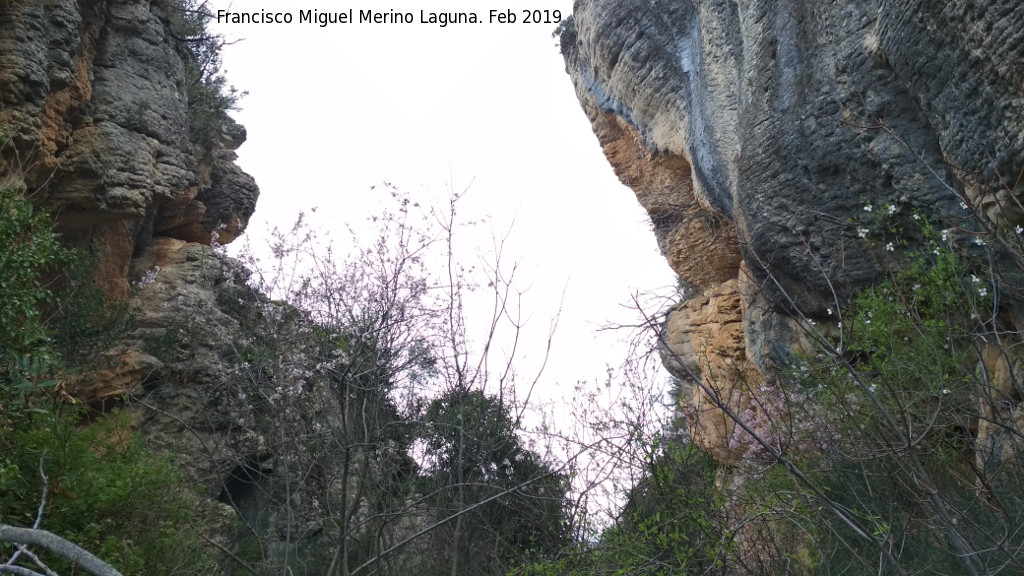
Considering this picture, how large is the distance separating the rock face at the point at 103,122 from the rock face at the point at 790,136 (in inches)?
263

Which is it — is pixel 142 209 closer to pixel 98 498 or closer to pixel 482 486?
pixel 98 498

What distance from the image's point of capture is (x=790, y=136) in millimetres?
7477

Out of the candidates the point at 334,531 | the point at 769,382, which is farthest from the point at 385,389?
the point at 769,382

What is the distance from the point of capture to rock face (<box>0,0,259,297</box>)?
8016 millimetres

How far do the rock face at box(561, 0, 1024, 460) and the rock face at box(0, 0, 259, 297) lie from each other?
667 centimetres

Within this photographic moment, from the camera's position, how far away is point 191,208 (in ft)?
41.8

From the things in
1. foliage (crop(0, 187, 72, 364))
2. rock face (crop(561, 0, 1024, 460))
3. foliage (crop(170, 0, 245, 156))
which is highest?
foliage (crop(170, 0, 245, 156))

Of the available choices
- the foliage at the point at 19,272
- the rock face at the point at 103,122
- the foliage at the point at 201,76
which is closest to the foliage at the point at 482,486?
the foliage at the point at 19,272

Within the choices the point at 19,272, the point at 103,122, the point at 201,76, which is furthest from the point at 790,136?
the point at 201,76

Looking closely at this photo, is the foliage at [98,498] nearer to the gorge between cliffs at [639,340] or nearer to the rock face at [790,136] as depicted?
the gorge between cliffs at [639,340]

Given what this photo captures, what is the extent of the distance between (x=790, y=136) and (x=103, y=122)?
8807 mm

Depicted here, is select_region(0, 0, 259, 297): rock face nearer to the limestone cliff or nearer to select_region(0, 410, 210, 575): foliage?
the limestone cliff

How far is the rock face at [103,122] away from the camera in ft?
26.3

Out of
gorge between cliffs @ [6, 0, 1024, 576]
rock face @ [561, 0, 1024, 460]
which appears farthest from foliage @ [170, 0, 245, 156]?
rock face @ [561, 0, 1024, 460]
